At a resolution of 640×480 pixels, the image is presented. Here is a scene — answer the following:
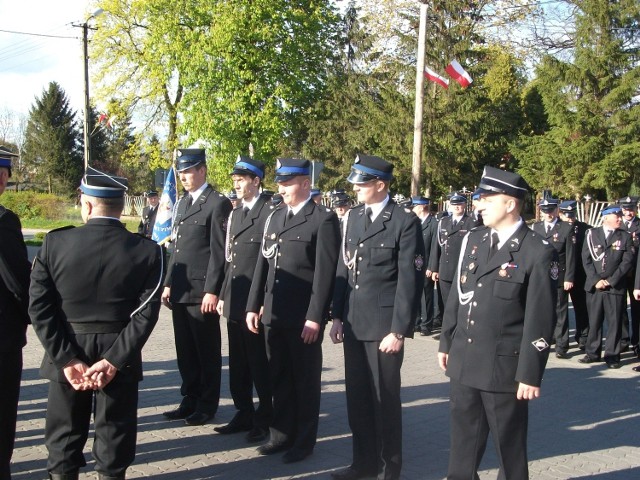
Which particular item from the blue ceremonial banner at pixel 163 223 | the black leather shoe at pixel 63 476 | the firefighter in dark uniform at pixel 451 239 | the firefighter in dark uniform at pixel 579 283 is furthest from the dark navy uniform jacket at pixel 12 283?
the firefighter in dark uniform at pixel 579 283

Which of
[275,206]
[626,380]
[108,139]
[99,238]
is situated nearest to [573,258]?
[626,380]

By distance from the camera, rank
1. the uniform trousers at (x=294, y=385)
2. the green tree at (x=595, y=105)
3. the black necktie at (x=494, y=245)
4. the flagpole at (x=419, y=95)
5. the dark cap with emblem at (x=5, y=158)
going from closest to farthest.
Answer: the black necktie at (x=494, y=245) → the dark cap with emblem at (x=5, y=158) → the uniform trousers at (x=294, y=385) → the flagpole at (x=419, y=95) → the green tree at (x=595, y=105)

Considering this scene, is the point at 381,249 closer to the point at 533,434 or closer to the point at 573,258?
the point at 533,434

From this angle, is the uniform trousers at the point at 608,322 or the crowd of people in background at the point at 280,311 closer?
the crowd of people in background at the point at 280,311

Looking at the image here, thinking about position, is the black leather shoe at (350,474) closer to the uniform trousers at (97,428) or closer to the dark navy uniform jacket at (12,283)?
the uniform trousers at (97,428)

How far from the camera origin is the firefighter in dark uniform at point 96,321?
13.2 ft

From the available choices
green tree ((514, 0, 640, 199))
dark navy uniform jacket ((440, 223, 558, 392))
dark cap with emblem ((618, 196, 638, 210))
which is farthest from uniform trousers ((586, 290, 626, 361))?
green tree ((514, 0, 640, 199))

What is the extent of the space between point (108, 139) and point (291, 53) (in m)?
35.9

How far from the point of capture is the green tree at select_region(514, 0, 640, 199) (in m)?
27.5

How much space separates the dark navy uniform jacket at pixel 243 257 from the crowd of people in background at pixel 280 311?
16mm

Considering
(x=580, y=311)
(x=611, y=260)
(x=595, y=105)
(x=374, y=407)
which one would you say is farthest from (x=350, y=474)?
(x=595, y=105)

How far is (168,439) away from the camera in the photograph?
588 cm

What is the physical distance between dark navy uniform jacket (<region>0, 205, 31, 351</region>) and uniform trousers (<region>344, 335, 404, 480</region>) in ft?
7.15

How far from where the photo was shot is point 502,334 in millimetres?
4094
